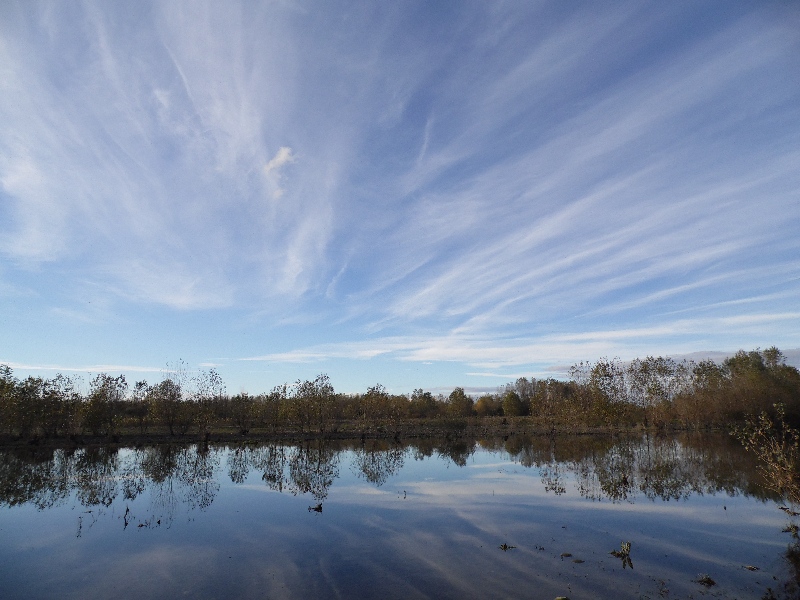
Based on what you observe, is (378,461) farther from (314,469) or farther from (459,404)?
(459,404)

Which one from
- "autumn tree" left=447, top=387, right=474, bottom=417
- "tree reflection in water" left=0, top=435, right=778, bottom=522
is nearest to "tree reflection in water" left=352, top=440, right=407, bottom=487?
"tree reflection in water" left=0, top=435, right=778, bottom=522

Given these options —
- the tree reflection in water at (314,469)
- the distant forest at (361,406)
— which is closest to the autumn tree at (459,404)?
the distant forest at (361,406)

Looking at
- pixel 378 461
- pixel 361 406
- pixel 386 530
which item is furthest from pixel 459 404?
pixel 386 530

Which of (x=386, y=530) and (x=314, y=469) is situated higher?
(x=314, y=469)

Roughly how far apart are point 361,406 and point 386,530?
42.7 metres

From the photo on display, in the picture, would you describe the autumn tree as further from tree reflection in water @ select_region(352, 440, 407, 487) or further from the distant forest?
tree reflection in water @ select_region(352, 440, 407, 487)

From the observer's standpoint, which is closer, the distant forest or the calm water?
the calm water

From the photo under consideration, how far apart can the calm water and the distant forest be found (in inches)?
449

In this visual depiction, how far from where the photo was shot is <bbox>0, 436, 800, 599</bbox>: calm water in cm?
1026

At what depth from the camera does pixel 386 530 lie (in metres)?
14.8

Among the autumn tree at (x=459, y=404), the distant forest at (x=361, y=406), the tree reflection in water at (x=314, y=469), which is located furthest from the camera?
the autumn tree at (x=459, y=404)

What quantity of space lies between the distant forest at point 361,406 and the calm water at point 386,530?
449 inches

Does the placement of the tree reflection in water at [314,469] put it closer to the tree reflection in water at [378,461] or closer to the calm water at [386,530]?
the tree reflection in water at [378,461]

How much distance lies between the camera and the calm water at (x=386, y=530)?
10258mm
